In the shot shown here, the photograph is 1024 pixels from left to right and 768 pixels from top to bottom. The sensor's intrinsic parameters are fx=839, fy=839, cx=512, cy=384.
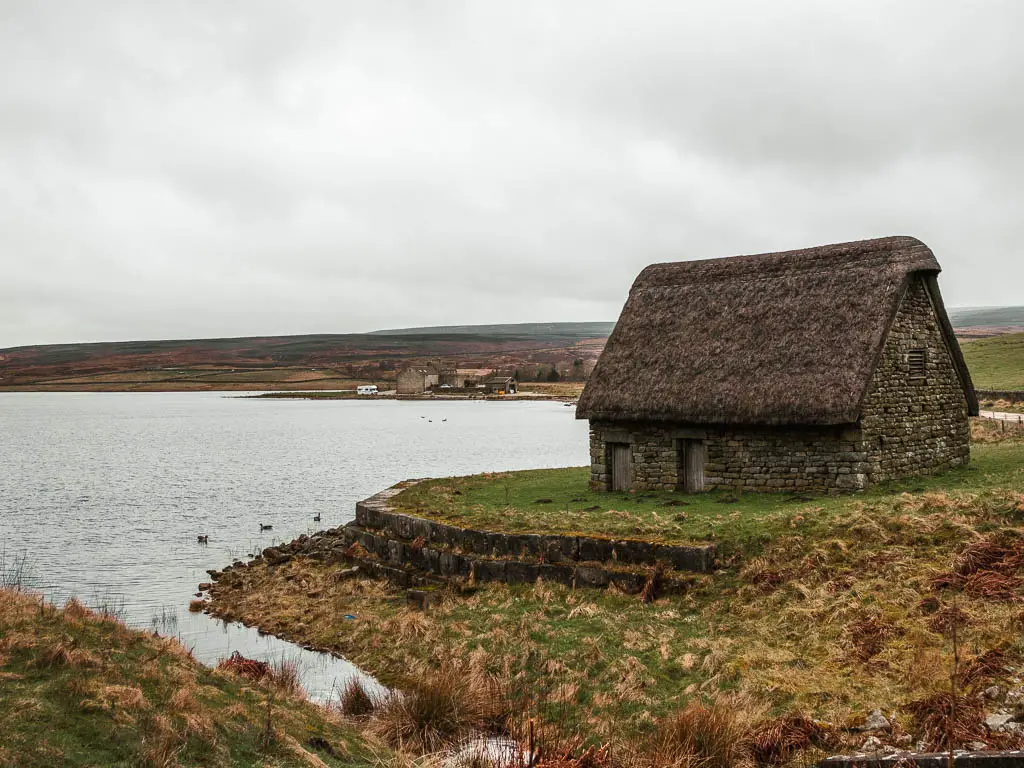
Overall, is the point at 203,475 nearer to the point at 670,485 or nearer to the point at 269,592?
the point at 269,592

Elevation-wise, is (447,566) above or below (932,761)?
below

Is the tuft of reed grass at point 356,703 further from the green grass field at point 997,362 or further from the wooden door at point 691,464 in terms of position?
the green grass field at point 997,362

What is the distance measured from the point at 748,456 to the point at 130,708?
1557 cm

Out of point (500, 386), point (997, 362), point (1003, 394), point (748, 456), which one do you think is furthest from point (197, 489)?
point (500, 386)

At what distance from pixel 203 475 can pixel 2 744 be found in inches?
1636

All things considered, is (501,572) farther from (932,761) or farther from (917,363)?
(917,363)

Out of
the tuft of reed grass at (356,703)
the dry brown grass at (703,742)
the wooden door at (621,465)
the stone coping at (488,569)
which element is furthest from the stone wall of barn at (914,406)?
the tuft of reed grass at (356,703)

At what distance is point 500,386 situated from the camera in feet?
517

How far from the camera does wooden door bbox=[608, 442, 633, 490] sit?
73.2ft

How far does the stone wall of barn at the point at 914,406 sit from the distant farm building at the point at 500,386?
135m

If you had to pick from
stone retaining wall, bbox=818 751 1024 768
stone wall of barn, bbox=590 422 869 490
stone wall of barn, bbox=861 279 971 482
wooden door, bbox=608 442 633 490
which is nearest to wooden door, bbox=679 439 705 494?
stone wall of barn, bbox=590 422 869 490

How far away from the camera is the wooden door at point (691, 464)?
68.9ft

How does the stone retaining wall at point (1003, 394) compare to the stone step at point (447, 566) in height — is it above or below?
above

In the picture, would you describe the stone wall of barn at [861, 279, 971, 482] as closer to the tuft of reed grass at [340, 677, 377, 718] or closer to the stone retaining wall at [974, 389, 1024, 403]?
the tuft of reed grass at [340, 677, 377, 718]
